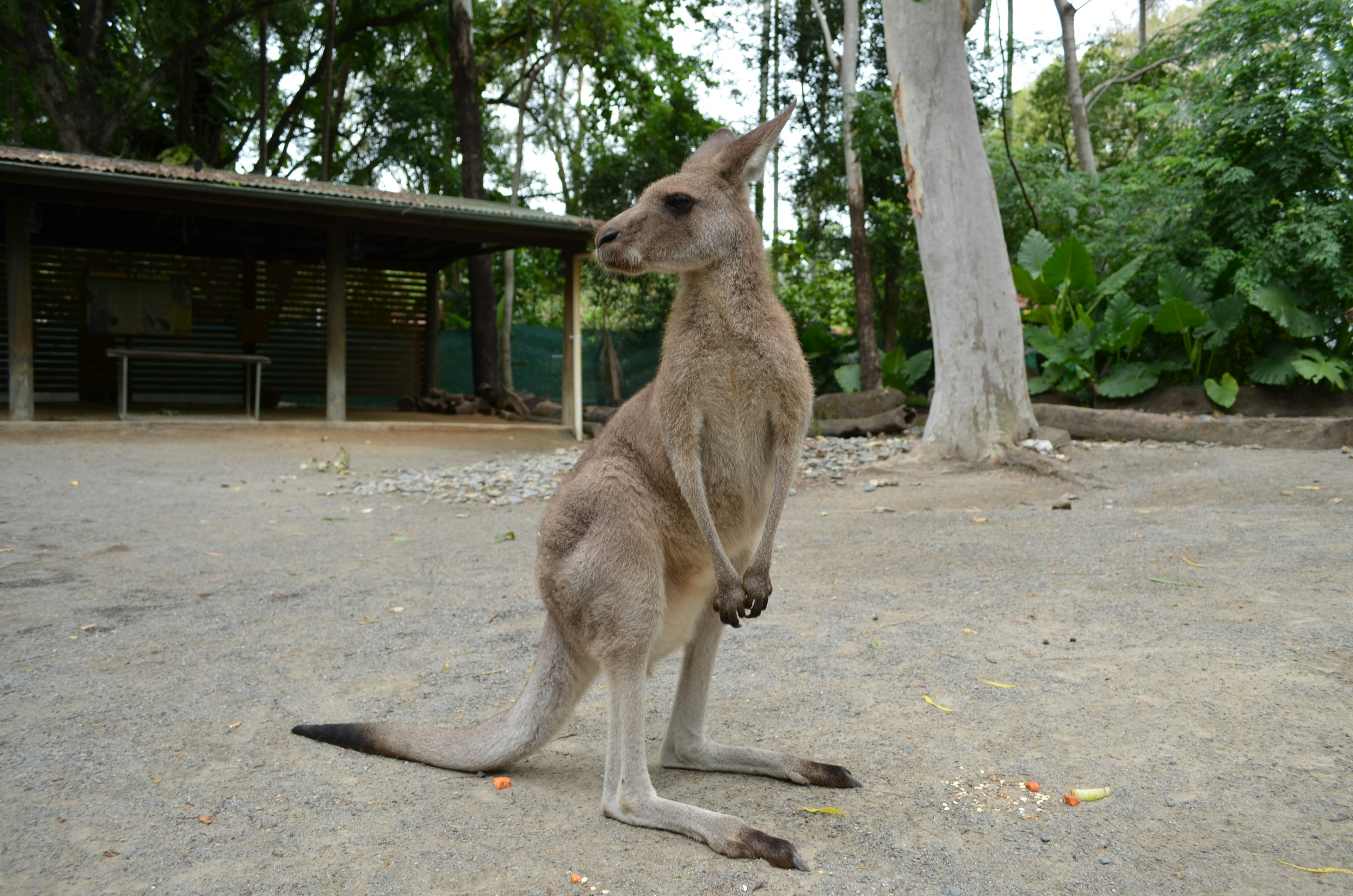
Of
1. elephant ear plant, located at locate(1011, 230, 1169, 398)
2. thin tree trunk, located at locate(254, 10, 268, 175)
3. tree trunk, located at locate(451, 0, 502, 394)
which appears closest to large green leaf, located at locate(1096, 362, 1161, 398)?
elephant ear plant, located at locate(1011, 230, 1169, 398)

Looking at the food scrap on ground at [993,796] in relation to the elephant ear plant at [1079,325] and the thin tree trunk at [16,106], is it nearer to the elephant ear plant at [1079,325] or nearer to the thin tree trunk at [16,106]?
the elephant ear plant at [1079,325]

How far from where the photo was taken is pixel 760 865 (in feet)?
7.34

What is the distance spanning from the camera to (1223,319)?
447 inches

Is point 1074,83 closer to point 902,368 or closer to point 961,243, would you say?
point 902,368

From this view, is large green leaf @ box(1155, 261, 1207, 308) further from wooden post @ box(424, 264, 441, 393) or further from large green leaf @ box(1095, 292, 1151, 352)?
wooden post @ box(424, 264, 441, 393)

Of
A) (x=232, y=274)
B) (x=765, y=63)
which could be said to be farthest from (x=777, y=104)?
(x=232, y=274)

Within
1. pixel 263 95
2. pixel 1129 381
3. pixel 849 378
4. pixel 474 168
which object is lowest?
pixel 1129 381

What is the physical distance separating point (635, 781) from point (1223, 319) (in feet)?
37.9

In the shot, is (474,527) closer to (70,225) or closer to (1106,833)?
(1106,833)

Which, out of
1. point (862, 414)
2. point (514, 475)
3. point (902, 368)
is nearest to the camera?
point (514, 475)

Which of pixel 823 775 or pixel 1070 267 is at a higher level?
pixel 1070 267

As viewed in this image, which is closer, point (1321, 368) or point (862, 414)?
point (1321, 368)

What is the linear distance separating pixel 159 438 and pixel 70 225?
5410mm

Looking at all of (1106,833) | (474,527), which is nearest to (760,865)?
(1106,833)
